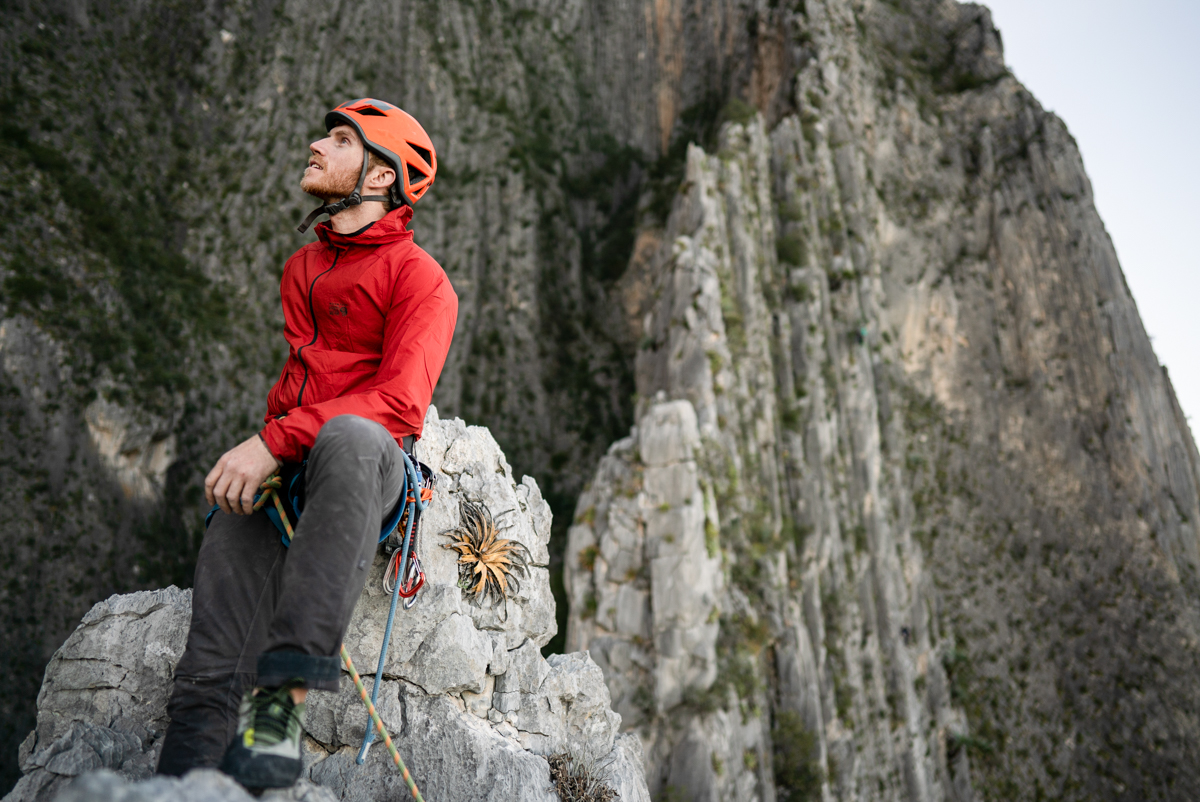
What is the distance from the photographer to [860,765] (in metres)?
22.9

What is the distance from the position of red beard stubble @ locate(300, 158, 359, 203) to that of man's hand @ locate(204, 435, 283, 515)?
4.32 ft

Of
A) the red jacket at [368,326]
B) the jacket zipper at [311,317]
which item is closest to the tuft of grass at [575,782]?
the red jacket at [368,326]

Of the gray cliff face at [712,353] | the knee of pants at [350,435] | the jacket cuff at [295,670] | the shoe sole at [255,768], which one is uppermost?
the gray cliff face at [712,353]

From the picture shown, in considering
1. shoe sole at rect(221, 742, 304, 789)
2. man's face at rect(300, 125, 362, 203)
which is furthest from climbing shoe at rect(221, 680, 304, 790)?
man's face at rect(300, 125, 362, 203)

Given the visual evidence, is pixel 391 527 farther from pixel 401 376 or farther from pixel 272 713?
pixel 272 713

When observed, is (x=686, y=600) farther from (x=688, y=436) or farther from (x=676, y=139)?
(x=676, y=139)

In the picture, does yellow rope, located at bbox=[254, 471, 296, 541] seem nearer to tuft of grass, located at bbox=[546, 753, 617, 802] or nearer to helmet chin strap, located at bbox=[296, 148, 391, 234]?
helmet chin strap, located at bbox=[296, 148, 391, 234]

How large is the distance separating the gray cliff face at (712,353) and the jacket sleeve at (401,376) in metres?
13.5

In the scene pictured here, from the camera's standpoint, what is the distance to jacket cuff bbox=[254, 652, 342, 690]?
2.03m

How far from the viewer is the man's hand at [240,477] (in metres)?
2.45

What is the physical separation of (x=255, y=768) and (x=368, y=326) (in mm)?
1797

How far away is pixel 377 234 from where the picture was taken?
10.2ft

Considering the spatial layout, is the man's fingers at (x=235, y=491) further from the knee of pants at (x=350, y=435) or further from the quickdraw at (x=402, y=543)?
the knee of pants at (x=350, y=435)

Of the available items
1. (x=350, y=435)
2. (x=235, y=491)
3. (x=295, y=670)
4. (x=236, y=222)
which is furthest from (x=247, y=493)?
(x=236, y=222)
